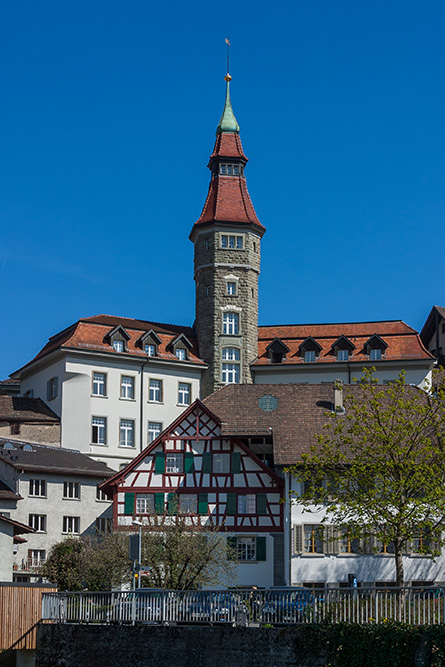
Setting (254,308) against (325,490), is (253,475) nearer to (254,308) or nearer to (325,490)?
(325,490)

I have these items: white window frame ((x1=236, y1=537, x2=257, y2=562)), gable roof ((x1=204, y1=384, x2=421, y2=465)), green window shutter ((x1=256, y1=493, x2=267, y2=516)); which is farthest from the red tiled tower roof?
white window frame ((x1=236, y1=537, x2=257, y2=562))

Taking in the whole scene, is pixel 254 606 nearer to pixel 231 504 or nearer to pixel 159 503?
pixel 231 504

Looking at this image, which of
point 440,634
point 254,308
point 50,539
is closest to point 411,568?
point 50,539

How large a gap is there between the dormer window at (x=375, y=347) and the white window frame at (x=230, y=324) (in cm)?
852

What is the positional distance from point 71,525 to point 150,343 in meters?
17.4

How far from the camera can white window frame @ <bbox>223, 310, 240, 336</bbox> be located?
72.4m

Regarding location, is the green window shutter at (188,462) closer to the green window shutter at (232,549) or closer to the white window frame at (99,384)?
the green window shutter at (232,549)

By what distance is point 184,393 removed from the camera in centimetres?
7112

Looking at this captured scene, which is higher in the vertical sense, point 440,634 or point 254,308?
point 254,308

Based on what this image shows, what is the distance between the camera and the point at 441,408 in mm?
44094

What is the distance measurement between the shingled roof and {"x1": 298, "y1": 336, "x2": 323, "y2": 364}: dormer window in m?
17.4

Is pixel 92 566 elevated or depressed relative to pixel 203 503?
depressed

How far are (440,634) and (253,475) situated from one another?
25269mm

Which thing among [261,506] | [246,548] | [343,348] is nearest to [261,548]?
[246,548]
